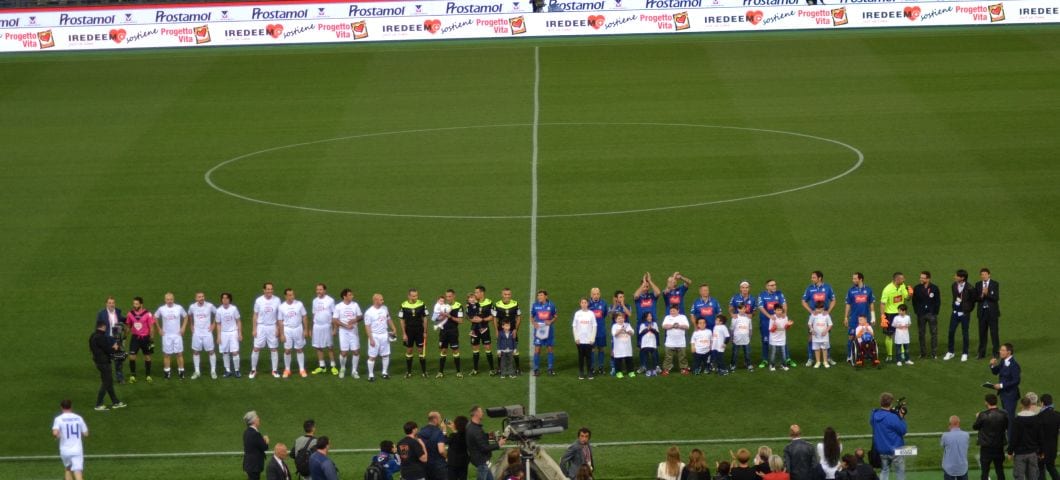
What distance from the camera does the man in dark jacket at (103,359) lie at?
2481cm

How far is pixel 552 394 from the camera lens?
2533cm

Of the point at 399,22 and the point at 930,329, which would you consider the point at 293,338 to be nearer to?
the point at 930,329

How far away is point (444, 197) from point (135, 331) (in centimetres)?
1165

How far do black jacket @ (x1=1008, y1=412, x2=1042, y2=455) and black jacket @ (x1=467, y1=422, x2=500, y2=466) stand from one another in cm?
664

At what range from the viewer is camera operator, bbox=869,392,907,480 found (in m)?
19.1

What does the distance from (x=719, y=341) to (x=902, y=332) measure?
127 inches

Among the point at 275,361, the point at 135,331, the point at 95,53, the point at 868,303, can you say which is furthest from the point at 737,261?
the point at 95,53

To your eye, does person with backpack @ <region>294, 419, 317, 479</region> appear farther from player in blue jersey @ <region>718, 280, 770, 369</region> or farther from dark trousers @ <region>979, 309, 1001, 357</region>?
dark trousers @ <region>979, 309, 1001, 357</region>

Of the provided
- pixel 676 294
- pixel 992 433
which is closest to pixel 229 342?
pixel 676 294

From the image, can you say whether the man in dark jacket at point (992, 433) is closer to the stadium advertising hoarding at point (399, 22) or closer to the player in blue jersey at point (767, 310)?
the player in blue jersey at point (767, 310)

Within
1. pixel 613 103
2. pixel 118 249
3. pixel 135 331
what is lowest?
pixel 135 331

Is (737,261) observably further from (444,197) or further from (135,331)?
(135,331)

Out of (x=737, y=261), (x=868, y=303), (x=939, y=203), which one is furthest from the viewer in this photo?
(x=939, y=203)

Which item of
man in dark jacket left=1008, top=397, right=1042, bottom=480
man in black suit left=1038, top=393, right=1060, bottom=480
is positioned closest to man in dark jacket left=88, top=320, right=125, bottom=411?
man in dark jacket left=1008, top=397, right=1042, bottom=480
